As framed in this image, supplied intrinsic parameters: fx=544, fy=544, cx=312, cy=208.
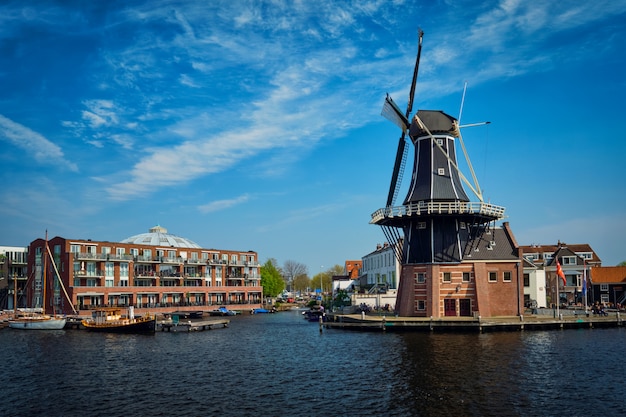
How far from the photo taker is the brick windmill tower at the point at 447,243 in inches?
2525

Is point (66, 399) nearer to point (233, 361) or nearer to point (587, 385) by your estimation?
point (233, 361)

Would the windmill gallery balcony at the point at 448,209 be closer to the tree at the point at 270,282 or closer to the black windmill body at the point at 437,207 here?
the black windmill body at the point at 437,207

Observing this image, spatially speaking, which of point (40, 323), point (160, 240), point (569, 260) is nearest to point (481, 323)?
point (569, 260)

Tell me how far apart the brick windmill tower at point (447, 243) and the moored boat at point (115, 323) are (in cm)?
3134

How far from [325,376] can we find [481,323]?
2701cm

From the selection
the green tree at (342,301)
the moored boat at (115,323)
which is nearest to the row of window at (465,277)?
the green tree at (342,301)

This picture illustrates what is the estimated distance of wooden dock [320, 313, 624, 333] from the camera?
59.1 m

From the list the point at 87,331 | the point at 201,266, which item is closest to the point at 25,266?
the point at 201,266

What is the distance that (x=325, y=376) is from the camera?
1489 inches

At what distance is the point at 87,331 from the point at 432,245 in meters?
45.1

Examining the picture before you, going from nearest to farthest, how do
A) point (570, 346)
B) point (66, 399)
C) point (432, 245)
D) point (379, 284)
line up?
point (66, 399) < point (570, 346) < point (432, 245) < point (379, 284)

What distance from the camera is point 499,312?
65188mm

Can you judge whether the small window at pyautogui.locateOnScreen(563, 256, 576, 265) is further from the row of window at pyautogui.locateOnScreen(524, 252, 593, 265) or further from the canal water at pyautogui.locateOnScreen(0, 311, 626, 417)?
the canal water at pyautogui.locateOnScreen(0, 311, 626, 417)

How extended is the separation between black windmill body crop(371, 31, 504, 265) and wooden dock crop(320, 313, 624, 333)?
7.80m
